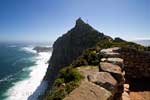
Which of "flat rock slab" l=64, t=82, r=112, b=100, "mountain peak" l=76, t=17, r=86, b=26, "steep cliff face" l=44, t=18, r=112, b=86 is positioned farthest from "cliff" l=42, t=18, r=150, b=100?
"mountain peak" l=76, t=17, r=86, b=26

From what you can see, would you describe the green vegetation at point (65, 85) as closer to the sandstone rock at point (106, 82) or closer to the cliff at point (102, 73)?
the cliff at point (102, 73)

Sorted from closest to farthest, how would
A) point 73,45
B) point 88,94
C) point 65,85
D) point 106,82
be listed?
point 88,94 → point 106,82 → point 65,85 → point 73,45

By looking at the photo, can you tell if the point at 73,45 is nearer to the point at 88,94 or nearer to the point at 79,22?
the point at 79,22

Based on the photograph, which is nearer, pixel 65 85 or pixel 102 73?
pixel 102 73

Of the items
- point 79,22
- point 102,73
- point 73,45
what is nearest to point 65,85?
point 102,73

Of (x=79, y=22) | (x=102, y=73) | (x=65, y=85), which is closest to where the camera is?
(x=102, y=73)

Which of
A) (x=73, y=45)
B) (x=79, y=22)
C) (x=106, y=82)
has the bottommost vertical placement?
(x=73, y=45)

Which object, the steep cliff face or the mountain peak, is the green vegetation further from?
the mountain peak

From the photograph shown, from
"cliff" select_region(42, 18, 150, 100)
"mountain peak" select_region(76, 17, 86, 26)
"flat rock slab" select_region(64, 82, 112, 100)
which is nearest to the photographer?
"flat rock slab" select_region(64, 82, 112, 100)

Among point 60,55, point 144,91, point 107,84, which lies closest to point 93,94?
point 107,84

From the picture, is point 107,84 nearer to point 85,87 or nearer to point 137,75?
point 85,87

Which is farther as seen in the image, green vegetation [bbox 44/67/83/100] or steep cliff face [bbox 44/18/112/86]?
steep cliff face [bbox 44/18/112/86]
